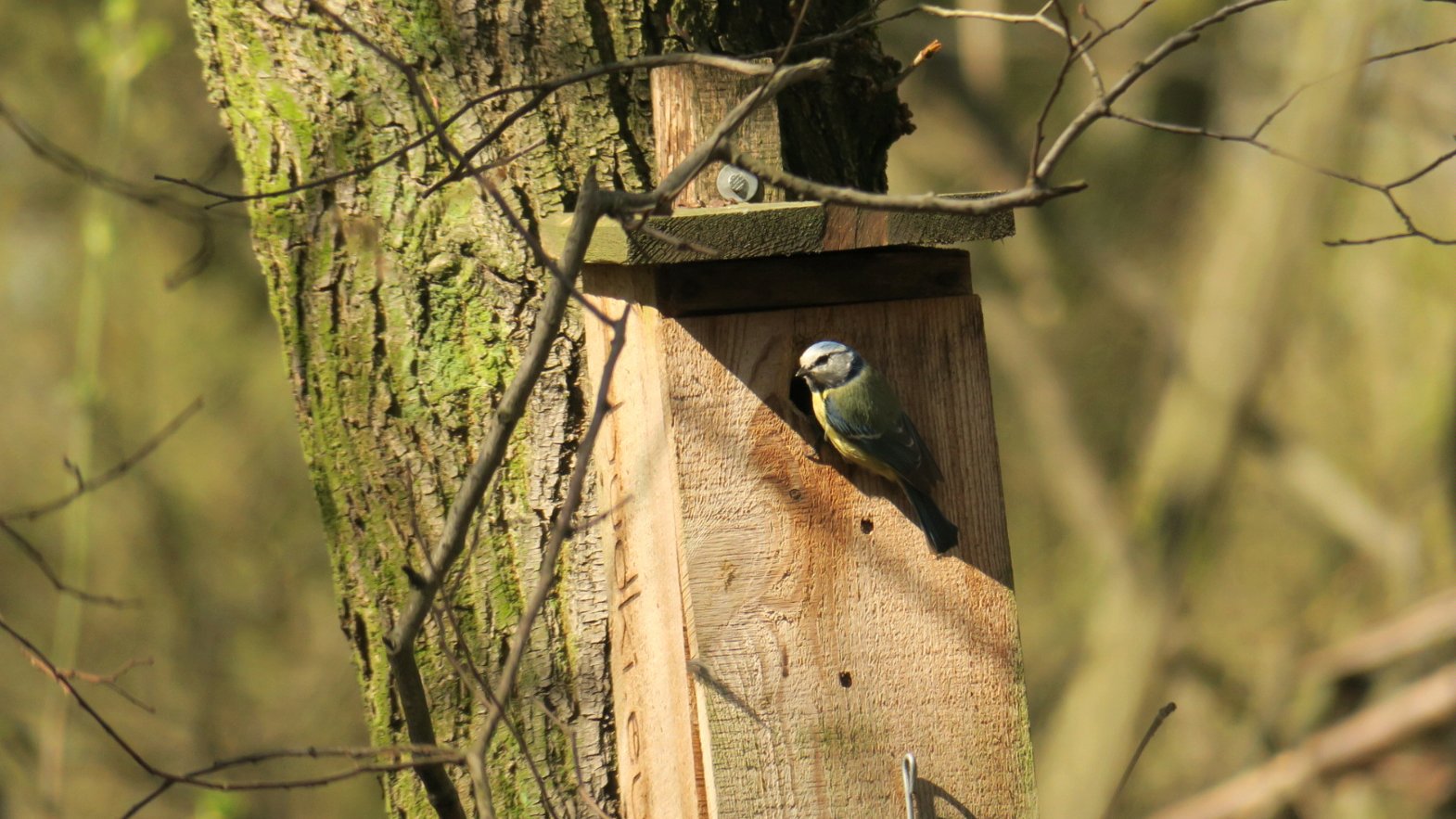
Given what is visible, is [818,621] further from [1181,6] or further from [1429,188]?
[1429,188]

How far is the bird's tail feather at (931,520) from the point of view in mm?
2010

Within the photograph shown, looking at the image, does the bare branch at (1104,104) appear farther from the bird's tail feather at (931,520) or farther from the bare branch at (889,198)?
the bird's tail feather at (931,520)

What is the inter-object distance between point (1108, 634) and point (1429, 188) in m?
2.90

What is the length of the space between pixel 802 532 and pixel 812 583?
76mm

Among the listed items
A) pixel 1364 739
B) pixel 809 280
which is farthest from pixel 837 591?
pixel 1364 739

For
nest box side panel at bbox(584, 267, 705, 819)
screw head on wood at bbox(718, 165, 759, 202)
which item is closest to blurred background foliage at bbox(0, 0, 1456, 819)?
nest box side panel at bbox(584, 267, 705, 819)

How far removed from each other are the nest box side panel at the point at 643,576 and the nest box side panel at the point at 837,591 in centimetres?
5

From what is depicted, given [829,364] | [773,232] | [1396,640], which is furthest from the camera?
[1396,640]

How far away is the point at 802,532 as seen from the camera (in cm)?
197

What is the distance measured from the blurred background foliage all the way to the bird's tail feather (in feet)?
12.3

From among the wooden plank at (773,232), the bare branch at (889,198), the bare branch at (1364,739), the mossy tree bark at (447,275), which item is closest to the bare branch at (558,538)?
the bare branch at (889,198)

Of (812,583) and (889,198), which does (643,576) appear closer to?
(812,583)

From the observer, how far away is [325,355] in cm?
236

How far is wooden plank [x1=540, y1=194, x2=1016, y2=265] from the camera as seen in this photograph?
1.77 meters
